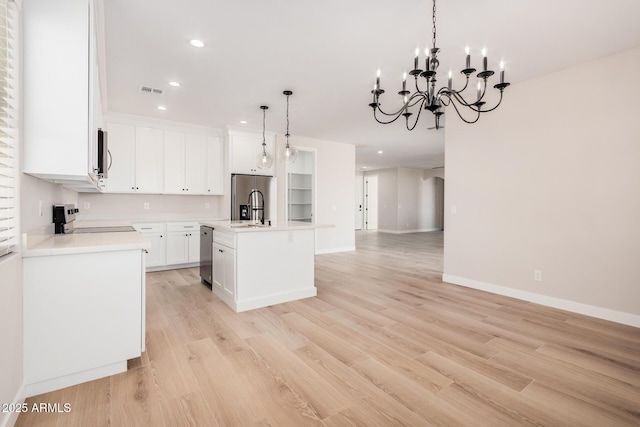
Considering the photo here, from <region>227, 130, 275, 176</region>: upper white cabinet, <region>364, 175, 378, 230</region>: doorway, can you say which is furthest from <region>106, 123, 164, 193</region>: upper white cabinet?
<region>364, 175, 378, 230</region>: doorway

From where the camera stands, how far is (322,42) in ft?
9.45

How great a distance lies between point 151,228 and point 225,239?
2.18m

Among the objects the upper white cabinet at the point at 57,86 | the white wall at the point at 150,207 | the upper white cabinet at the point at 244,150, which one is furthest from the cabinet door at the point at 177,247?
the upper white cabinet at the point at 57,86

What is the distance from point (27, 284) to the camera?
1741 mm

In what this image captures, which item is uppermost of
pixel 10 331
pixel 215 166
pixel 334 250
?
pixel 215 166

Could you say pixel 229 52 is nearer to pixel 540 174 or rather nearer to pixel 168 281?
pixel 168 281

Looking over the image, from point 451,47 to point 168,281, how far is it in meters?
4.63

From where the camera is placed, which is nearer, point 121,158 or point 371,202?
point 121,158

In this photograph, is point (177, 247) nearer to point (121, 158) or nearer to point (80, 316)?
point (121, 158)

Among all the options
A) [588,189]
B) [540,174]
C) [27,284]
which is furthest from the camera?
[540,174]

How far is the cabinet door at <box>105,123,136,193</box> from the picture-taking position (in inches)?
194

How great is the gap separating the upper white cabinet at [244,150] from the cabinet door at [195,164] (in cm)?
52

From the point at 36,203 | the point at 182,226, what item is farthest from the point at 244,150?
the point at 36,203

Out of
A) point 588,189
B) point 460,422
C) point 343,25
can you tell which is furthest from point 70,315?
point 588,189
